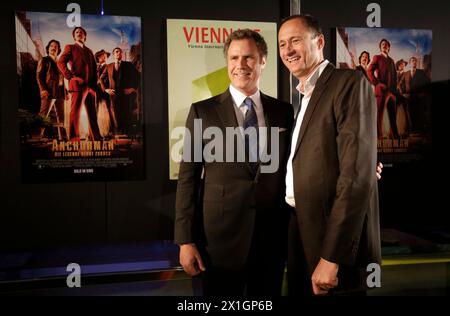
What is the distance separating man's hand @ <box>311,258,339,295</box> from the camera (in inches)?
68.9

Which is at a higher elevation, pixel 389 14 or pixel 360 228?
pixel 389 14

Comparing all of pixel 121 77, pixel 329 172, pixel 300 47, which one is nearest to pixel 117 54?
pixel 121 77

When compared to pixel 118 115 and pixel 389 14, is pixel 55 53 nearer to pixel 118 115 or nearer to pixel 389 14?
pixel 118 115

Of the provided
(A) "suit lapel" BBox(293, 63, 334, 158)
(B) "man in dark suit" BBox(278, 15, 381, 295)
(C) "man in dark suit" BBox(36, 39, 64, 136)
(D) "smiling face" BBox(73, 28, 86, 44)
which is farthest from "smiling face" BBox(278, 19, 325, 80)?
(C) "man in dark suit" BBox(36, 39, 64, 136)

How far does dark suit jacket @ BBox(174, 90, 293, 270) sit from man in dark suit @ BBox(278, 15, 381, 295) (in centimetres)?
14

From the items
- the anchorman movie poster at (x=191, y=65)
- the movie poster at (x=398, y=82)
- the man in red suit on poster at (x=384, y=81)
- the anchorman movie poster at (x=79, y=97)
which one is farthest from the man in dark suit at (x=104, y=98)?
the man in red suit on poster at (x=384, y=81)

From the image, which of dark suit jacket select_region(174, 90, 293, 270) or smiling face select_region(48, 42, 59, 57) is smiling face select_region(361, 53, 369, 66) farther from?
smiling face select_region(48, 42, 59, 57)

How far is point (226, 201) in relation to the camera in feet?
6.86

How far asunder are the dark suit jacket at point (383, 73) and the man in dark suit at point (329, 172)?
3.94 feet

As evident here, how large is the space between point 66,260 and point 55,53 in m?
1.31

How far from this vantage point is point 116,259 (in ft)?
8.21

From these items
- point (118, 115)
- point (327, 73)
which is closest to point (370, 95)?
point (327, 73)

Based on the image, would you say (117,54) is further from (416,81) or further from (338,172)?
(416,81)

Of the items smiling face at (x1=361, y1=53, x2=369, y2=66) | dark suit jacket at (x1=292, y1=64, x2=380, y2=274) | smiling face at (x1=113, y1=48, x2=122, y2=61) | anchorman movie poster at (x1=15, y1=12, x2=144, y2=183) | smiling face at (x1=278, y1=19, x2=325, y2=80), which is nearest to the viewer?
dark suit jacket at (x1=292, y1=64, x2=380, y2=274)
